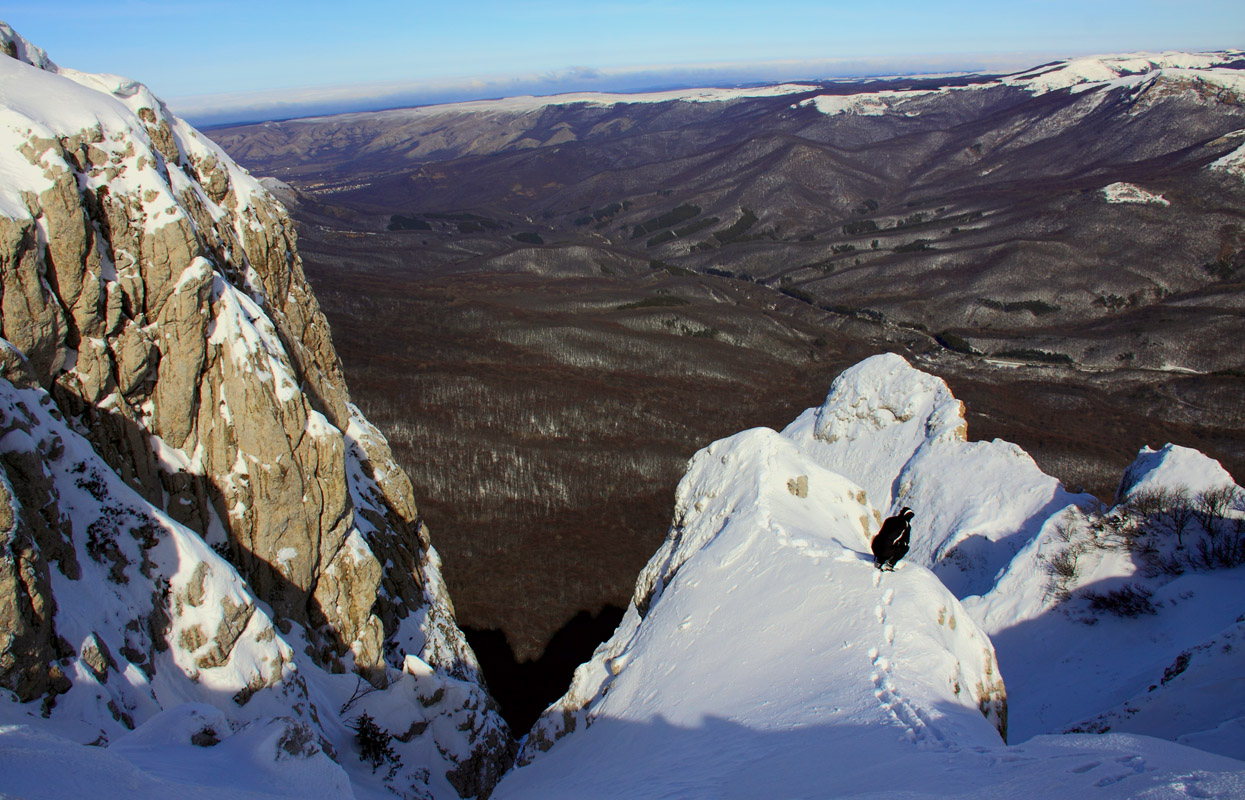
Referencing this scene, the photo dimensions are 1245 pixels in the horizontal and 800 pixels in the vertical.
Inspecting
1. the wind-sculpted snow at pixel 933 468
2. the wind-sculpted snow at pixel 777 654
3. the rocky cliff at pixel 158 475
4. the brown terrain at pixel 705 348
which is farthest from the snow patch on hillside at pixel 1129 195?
the rocky cliff at pixel 158 475

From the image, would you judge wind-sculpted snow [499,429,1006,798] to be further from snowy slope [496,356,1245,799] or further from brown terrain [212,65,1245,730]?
brown terrain [212,65,1245,730]

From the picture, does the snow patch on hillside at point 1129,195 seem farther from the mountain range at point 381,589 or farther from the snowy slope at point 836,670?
the snowy slope at point 836,670

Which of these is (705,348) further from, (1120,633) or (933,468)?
(1120,633)

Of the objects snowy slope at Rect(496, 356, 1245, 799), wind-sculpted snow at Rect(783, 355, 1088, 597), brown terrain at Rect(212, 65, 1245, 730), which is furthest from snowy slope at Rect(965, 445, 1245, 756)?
brown terrain at Rect(212, 65, 1245, 730)

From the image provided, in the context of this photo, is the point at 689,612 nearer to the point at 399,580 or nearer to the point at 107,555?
the point at 399,580

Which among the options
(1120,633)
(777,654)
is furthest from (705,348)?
(777,654)

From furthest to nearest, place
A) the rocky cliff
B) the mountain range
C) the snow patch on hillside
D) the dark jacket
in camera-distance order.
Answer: the snow patch on hillside < the dark jacket < the rocky cliff < the mountain range
